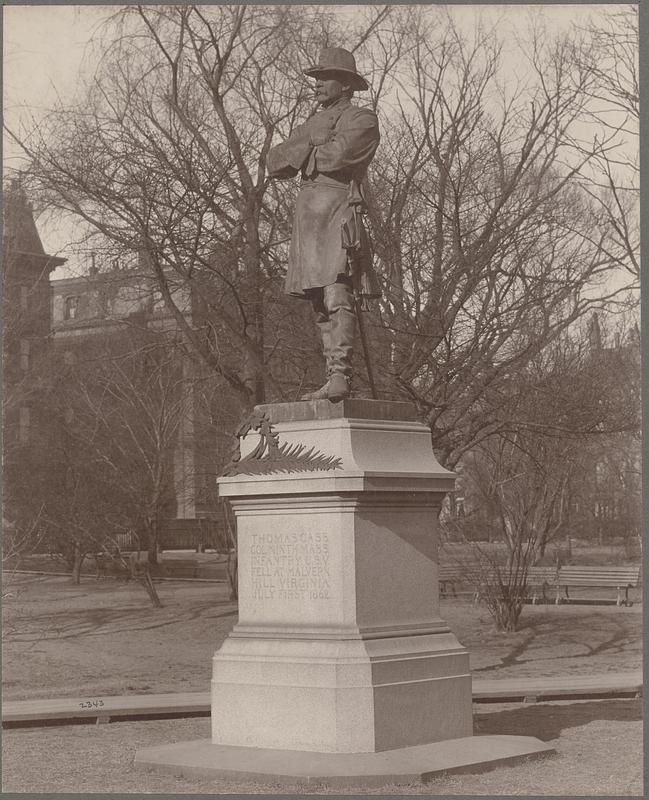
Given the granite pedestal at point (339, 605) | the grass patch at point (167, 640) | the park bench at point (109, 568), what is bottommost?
the grass patch at point (167, 640)

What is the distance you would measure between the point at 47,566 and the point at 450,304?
2250 cm

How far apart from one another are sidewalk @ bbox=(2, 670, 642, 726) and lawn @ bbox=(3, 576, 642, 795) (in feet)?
1.03

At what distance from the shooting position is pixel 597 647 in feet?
72.5

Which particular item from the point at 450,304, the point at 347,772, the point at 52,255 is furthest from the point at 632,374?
the point at 347,772

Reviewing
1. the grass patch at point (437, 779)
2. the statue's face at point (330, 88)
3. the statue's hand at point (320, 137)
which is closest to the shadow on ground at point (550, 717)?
the grass patch at point (437, 779)

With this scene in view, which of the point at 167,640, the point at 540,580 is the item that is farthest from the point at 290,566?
the point at 540,580

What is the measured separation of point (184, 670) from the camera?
773 inches

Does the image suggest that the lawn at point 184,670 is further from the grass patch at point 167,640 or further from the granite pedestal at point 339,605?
the granite pedestal at point 339,605

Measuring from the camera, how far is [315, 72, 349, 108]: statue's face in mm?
11180

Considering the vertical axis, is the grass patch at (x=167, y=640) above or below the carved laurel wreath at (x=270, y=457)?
below

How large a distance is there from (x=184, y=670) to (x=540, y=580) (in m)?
12.8

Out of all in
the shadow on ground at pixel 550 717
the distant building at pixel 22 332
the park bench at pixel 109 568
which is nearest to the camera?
the shadow on ground at pixel 550 717

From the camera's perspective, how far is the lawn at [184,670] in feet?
32.1

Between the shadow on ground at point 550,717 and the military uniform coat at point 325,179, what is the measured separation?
13.9ft
